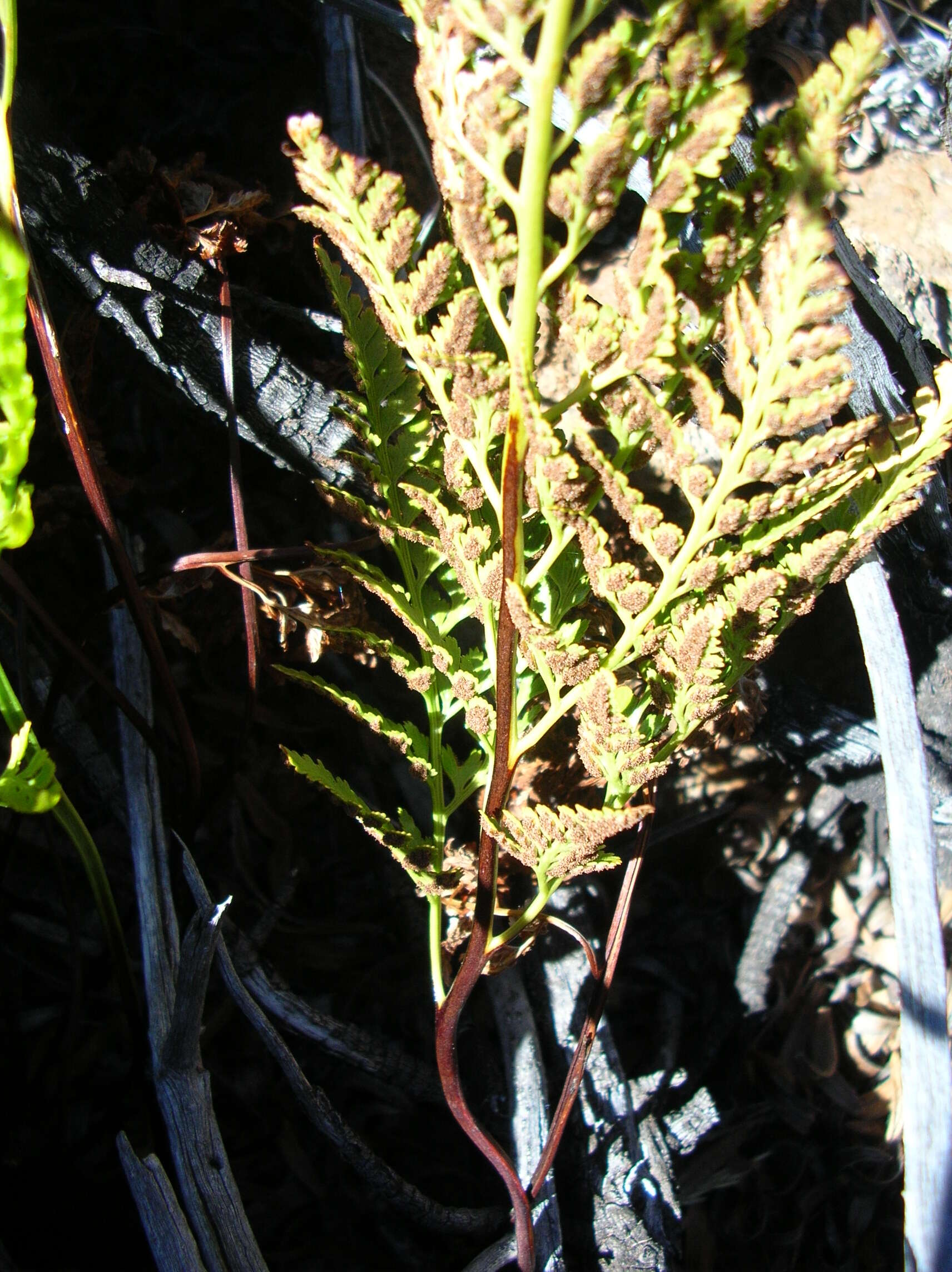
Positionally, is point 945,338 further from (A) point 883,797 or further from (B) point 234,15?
(B) point 234,15

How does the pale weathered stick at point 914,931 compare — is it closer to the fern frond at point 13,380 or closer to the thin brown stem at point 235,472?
the thin brown stem at point 235,472

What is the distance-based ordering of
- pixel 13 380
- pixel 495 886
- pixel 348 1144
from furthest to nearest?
1. pixel 348 1144
2. pixel 495 886
3. pixel 13 380

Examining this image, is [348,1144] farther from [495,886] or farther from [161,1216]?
[495,886]

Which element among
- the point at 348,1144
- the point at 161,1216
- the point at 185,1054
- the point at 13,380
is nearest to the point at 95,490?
the point at 13,380

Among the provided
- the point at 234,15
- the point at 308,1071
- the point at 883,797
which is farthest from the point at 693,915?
the point at 234,15

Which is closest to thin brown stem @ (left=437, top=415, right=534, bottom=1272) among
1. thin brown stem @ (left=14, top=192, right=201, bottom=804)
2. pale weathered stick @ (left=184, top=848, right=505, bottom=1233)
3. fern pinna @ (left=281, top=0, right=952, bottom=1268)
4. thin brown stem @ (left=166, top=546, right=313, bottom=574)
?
fern pinna @ (left=281, top=0, right=952, bottom=1268)
